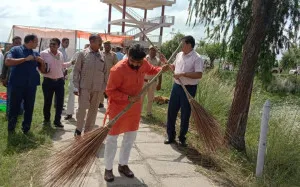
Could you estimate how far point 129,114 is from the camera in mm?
4059

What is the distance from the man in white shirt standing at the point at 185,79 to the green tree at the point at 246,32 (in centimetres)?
46

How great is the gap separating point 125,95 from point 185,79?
1.79 meters

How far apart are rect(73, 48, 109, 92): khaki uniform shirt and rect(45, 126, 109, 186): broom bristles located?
1.65 m

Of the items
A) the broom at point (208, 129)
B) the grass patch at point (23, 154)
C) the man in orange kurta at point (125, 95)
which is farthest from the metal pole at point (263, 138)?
the grass patch at point (23, 154)

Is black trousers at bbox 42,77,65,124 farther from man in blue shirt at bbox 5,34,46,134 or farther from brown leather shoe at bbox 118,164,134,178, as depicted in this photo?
brown leather shoe at bbox 118,164,134,178

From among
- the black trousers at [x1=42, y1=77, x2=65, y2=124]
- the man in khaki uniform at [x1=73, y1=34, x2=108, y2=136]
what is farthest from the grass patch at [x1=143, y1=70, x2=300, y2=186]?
the black trousers at [x1=42, y1=77, x2=65, y2=124]

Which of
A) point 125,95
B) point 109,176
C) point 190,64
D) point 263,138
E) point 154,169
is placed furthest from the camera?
point 190,64

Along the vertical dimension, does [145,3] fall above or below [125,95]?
above

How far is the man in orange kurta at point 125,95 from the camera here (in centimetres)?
385

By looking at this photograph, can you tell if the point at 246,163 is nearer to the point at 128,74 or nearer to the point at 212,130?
the point at 212,130

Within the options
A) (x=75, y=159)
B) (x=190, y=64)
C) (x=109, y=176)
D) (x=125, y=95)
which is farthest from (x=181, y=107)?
(x=75, y=159)

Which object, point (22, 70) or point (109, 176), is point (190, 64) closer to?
point (109, 176)

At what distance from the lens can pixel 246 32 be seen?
5363 millimetres

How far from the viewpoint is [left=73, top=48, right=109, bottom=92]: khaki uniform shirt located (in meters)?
5.22
